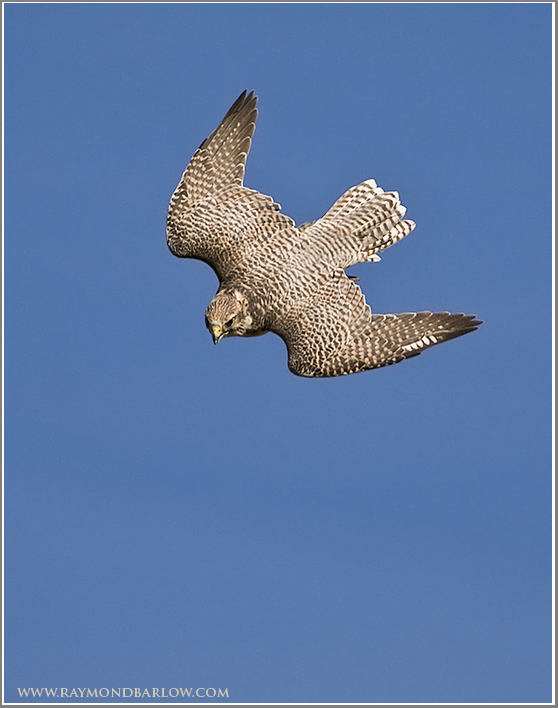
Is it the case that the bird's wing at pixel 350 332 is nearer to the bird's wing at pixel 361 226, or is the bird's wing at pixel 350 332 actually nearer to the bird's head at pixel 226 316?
the bird's head at pixel 226 316

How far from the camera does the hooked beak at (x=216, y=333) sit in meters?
22.5

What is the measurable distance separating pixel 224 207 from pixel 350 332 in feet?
10.6

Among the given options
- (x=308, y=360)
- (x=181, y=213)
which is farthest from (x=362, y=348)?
(x=181, y=213)

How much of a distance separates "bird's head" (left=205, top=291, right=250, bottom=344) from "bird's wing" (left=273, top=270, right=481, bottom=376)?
66cm

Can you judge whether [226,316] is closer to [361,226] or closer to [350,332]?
[350,332]

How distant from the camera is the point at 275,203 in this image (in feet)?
77.1

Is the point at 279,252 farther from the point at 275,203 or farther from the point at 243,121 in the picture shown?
the point at 243,121

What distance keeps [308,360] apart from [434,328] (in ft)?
7.33

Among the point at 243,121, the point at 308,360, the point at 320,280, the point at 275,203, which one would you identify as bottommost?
the point at 308,360

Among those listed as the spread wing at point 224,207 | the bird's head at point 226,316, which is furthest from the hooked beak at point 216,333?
the spread wing at point 224,207

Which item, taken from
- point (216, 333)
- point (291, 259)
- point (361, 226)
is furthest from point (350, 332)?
point (216, 333)

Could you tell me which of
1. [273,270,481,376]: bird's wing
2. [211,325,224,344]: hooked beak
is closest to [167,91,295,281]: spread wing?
[211,325,224,344]: hooked beak

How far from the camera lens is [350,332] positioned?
2283 centimetres

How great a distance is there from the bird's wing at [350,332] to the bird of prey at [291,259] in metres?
0.02
